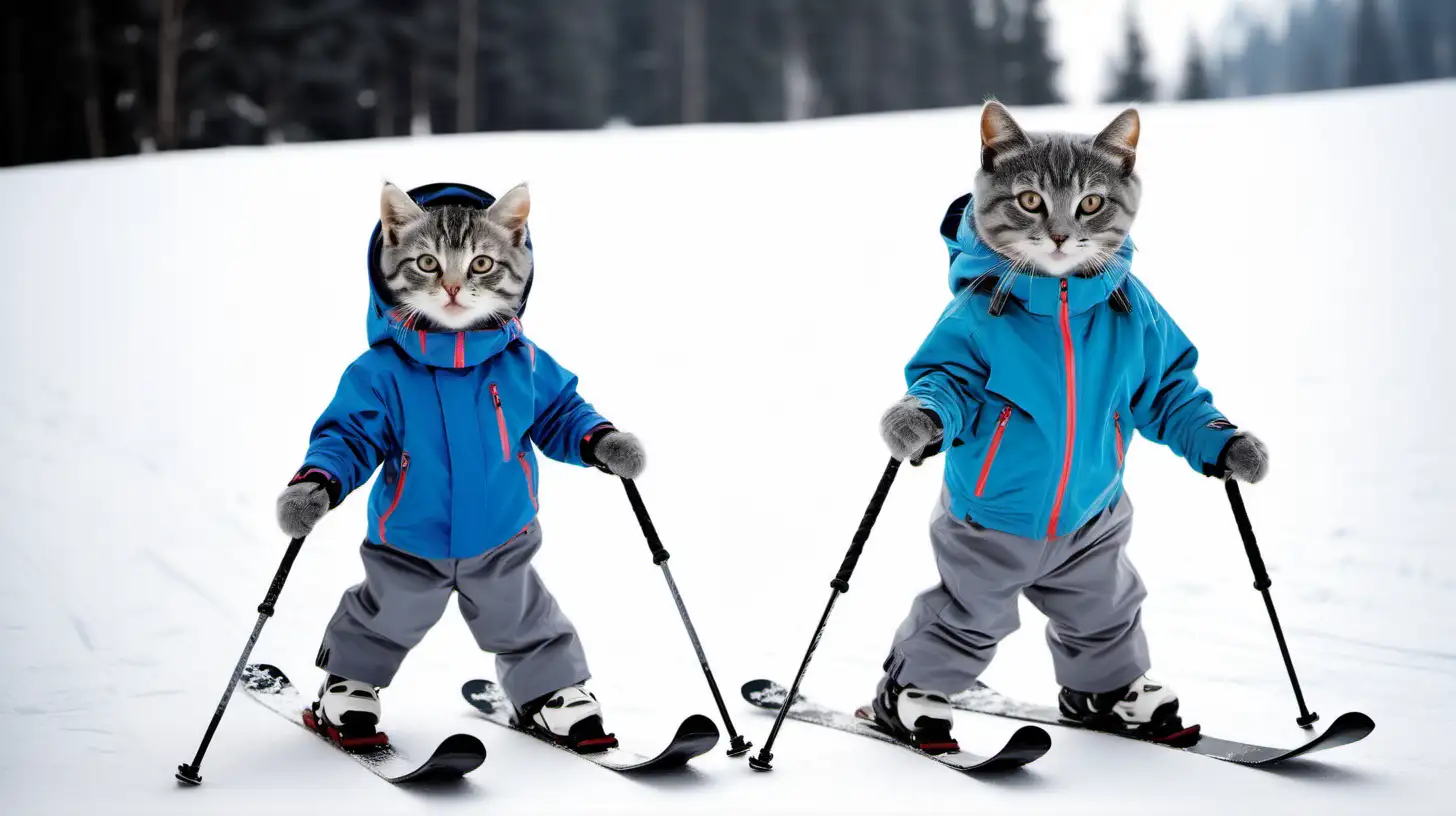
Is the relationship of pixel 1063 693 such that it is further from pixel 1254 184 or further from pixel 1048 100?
pixel 1048 100

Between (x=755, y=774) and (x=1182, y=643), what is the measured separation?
1841mm

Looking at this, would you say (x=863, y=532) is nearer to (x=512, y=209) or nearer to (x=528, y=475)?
(x=528, y=475)

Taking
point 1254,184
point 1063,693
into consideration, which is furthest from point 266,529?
point 1254,184

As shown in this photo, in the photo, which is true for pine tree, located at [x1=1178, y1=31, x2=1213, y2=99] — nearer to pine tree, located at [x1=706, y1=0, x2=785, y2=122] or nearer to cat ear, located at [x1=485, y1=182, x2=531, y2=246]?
pine tree, located at [x1=706, y1=0, x2=785, y2=122]

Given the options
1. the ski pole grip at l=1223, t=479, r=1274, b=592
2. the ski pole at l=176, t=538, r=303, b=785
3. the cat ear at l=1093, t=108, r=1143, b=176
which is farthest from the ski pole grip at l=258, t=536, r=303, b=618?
the ski pole grip at l=1223, t=479, r=1274, b=592

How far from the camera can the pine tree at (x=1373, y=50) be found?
108 feet

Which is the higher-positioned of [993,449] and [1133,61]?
[1133,61]

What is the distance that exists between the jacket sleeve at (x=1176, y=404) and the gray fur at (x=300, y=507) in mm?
1909

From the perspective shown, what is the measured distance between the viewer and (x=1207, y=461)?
2.95 meters

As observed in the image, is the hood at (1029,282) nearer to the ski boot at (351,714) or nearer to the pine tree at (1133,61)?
the ski boot at (351,714)

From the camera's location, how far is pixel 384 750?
122 inches

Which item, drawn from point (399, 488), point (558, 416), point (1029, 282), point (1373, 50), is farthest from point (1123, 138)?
point (1373, 50)

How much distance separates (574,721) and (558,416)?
0.75m

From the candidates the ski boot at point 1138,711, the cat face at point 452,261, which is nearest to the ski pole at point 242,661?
the cat face at point 452,261
